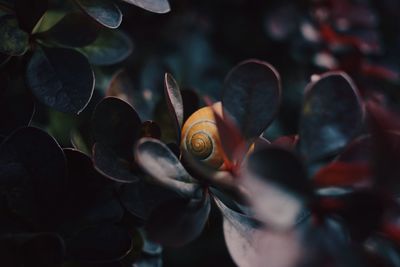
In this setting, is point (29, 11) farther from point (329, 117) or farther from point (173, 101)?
point (329, 117)

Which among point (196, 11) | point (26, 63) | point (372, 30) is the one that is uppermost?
point (26, 63)

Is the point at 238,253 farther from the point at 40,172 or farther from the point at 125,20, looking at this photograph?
the point at 125,20

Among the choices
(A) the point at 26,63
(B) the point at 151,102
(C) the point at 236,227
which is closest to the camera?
(C) the point at 236,227

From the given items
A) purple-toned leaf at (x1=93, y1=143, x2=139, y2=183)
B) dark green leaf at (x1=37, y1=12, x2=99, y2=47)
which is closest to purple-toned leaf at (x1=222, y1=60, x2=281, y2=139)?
purple-toned leaf at (x1=93, y1=143, x2=139, y2=183)

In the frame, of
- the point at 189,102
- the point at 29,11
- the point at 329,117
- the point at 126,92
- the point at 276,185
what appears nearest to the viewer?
the point at 276,185

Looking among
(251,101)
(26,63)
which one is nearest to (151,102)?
(26,63)

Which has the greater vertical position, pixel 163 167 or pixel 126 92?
pixel 163 167

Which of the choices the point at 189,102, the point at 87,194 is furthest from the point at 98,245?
the point at 189,102
